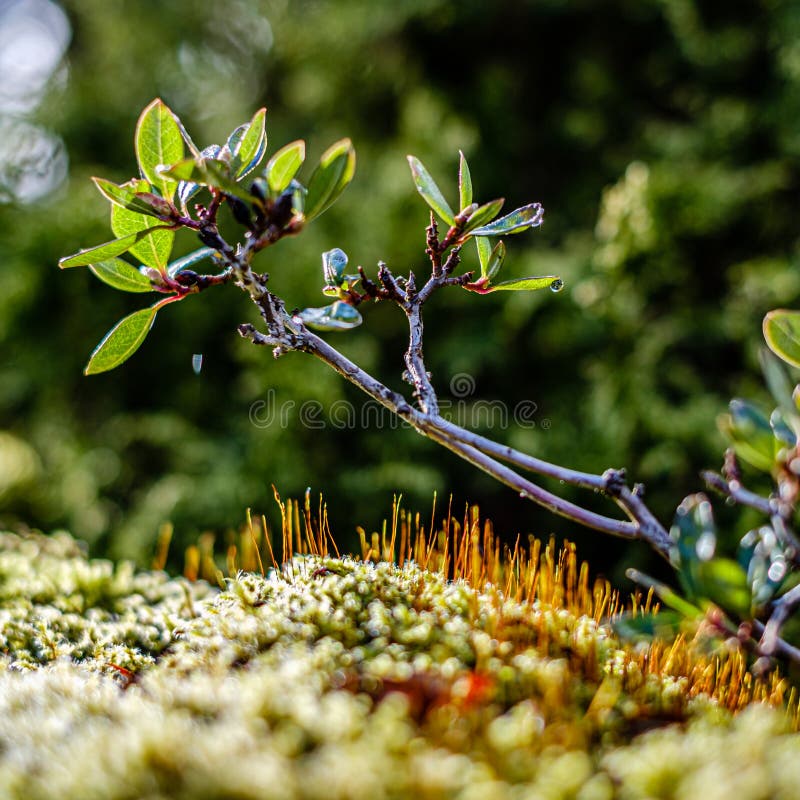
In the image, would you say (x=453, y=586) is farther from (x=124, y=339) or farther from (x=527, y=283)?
(x=124, y=339)

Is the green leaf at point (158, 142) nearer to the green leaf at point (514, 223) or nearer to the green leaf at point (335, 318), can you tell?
the green leaf at point (335, 318)

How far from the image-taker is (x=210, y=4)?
335 centimetres

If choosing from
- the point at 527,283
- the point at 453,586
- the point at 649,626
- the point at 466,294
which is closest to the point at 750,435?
the point at 649,626

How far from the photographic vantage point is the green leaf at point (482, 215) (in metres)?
0.82

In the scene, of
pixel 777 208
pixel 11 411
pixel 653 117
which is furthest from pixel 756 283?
pixel 11 411

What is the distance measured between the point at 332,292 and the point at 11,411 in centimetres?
300

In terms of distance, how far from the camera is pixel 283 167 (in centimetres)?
78

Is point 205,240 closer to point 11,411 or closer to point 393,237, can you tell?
point 393,237

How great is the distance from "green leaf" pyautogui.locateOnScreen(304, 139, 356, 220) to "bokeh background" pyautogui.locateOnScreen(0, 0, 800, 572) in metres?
1.30

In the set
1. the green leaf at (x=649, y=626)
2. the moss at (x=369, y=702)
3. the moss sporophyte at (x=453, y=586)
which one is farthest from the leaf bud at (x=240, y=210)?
the green leaf at (x=649, y=626)

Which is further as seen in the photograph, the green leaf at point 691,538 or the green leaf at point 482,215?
the green leaf at point 482,215

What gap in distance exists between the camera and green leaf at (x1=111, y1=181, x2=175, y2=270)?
0.86 meters

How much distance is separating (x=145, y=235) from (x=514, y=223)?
0.46m

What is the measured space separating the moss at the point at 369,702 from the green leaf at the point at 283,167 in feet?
1.70
